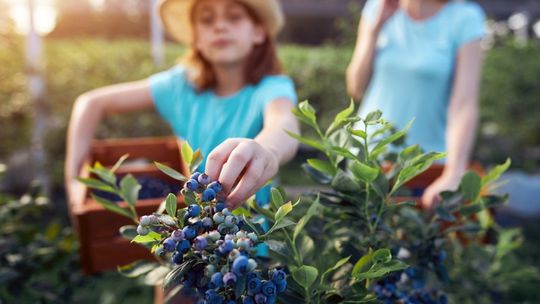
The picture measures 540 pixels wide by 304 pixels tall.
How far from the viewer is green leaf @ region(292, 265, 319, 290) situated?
0.86 m

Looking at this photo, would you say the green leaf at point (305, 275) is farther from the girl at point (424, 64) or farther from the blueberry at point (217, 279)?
the girl at point (424, 64)

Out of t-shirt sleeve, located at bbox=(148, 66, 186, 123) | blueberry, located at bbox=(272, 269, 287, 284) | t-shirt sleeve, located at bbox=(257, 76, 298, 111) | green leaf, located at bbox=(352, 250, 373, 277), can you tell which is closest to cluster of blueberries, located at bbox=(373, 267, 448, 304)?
green leaf, located at bbox=(352, 250, 373, 277)

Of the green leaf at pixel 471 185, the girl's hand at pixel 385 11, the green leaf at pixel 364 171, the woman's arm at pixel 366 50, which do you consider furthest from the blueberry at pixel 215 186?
the girl's hand at pixel 385 11

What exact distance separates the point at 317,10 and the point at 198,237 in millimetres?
16951

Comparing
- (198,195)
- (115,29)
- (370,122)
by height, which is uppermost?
(370,122)

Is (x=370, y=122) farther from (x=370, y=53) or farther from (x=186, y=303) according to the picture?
(x=370, y=53)

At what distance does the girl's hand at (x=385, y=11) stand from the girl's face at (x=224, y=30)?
2.38 feet

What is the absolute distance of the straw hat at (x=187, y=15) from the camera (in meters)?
1.87

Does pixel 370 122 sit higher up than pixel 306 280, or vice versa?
pixel 370 122

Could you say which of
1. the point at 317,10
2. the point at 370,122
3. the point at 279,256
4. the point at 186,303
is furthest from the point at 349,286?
the point at 317,10

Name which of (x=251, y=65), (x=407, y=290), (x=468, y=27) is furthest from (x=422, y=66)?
(x=407, y=290)

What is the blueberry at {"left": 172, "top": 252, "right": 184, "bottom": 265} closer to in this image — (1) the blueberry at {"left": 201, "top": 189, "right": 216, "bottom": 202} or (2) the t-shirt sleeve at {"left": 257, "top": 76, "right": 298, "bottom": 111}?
(1) the blueberry at {"left": 201, "top": 189, "right": 216, "bottom": 202}

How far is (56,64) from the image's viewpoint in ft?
17.9

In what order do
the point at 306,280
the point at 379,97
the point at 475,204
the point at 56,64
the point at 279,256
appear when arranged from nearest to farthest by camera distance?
the point at 306,280 → the point at 279,256 → the point at 475,204 → the point at 379,97 → the point at 56,64
